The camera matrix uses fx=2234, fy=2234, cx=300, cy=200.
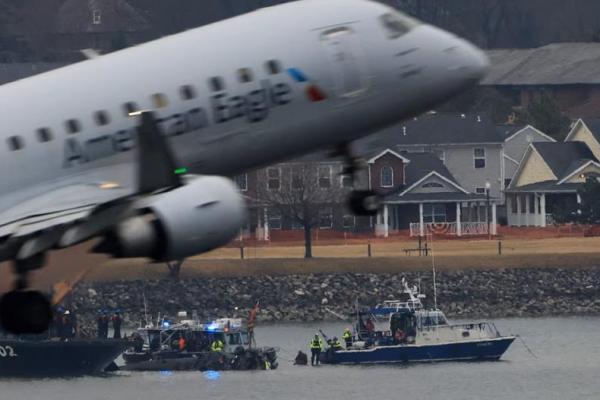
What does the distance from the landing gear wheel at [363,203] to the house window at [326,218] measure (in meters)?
111

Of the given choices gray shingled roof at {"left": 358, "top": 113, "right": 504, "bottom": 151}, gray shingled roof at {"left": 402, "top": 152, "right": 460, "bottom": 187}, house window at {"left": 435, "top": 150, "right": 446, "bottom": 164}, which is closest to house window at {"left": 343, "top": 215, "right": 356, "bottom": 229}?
gray shingled roof at {"left": 402, "top": 152, "right": 460, "bottom": 187}

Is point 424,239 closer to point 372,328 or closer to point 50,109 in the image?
point 372,328

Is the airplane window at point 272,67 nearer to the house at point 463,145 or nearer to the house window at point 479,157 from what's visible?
the house at point 463,145

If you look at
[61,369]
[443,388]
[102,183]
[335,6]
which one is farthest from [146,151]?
[61,369]

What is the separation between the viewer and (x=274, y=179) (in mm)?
150375

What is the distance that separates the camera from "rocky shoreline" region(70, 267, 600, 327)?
498ft

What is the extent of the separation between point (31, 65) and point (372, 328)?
59.8 m

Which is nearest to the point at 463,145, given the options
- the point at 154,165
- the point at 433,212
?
the point at 433,212

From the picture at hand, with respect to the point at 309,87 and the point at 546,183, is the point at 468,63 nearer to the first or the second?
the point at 309,87

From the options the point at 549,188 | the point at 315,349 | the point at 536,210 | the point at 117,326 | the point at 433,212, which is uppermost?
the point at 549,188

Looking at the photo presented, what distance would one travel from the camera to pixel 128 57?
4325cm

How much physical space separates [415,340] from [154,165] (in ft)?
331

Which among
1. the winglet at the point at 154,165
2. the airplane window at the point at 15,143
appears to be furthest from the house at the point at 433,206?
the winglet at the point at 154,165

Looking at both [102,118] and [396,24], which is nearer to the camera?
[102,118]
